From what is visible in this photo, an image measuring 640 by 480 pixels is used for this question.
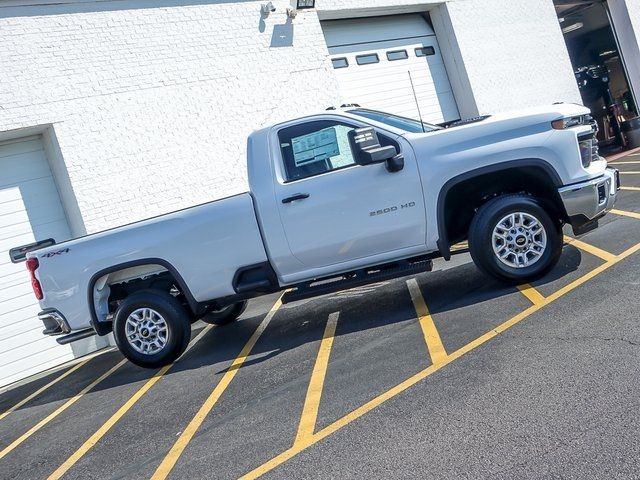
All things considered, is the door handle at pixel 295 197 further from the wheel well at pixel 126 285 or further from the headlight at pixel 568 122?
the headlight at pixel 568 122

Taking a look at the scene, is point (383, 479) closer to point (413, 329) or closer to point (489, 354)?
point (489, 354)

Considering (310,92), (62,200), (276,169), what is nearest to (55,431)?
(276,169)

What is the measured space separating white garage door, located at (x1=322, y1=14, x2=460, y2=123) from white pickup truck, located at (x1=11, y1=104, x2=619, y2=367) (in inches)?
252

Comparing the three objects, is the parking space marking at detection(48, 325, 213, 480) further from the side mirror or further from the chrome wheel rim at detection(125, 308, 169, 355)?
the side mirror

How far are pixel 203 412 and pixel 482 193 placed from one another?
3396 millimetres

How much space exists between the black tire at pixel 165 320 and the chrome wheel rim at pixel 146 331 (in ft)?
0.08

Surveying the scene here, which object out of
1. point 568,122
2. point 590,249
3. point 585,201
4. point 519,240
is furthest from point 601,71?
point 519,240

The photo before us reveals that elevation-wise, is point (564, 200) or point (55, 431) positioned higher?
point (564, 200)

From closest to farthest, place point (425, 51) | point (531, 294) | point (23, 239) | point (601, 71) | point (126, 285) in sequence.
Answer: point (531, 294)
point (126, 285)
point (23, 239)
point (425, 51)
point (601, 71)

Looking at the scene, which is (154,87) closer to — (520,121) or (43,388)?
(43,388)

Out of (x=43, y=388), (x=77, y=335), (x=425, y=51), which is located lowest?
(x=43, y=388)

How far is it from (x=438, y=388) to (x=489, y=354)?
0.60 meters

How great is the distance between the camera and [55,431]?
6.44 metres

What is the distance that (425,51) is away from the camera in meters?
14.6
